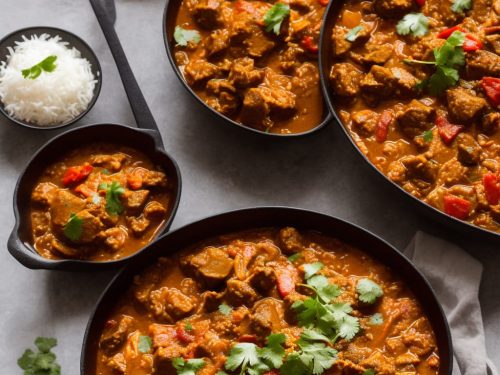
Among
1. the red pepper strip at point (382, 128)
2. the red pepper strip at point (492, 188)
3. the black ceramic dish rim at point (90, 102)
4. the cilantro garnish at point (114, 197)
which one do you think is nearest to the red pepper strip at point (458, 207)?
the red pepper strip at point (492, 188)

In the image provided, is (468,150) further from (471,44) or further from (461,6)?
(461,6)

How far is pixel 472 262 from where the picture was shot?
6559 mm

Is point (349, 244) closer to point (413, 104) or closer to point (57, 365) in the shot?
point (413, 104)

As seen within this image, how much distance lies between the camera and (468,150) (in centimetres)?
616

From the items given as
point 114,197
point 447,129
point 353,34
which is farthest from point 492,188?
point 114,197

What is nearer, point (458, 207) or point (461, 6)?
point (458, 207)

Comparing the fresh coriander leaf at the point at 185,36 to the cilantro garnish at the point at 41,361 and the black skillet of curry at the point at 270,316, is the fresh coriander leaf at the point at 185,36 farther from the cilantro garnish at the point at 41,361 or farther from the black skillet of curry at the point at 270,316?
the cilantro garnish at the point at 41,361

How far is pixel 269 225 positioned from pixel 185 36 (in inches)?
64.1

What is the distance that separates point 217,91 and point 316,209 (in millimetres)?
1213

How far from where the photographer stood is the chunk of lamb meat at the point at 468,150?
617cm

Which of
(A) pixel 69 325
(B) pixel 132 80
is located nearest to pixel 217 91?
(B) pixel 132 80

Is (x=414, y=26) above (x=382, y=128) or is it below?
above

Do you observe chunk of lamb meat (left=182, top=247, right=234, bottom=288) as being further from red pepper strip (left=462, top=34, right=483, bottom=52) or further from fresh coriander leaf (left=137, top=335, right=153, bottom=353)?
red pepper strip (left=462, top=34, right=483, bottom=52)

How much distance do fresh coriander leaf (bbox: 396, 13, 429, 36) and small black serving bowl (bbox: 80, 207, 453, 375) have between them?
153 cm
